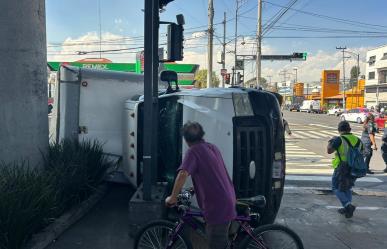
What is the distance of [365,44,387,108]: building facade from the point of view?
6819 cm

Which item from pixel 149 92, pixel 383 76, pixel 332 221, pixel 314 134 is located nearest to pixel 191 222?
pixel 149 92

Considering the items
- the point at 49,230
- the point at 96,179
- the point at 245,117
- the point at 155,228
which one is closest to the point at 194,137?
the point at 155,228

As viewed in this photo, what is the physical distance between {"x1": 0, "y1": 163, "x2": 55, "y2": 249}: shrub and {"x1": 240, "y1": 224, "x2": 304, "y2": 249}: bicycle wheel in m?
2.28

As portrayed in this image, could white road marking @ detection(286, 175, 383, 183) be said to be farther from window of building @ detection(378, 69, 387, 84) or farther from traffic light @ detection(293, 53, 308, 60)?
window of building @ detection(378, 69, 387, 84)

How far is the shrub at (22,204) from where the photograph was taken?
4.46 m

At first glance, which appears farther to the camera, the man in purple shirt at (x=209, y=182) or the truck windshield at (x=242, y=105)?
the truck windshield at (x=242, y=105)

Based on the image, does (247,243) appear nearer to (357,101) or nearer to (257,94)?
(257,94)

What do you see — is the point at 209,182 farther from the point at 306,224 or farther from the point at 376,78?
the point at 376,78

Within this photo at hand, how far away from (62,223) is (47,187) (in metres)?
0.75

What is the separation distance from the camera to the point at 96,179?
7.14 m

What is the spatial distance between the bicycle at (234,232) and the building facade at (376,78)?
66.7 metres

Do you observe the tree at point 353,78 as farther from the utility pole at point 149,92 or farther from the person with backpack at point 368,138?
the utility pole at point 149,92

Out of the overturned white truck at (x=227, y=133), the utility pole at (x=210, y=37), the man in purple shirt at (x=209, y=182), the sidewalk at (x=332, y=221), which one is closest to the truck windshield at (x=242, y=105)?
the overturned white truck at (x=227, y=133)

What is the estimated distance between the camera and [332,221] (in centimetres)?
696
